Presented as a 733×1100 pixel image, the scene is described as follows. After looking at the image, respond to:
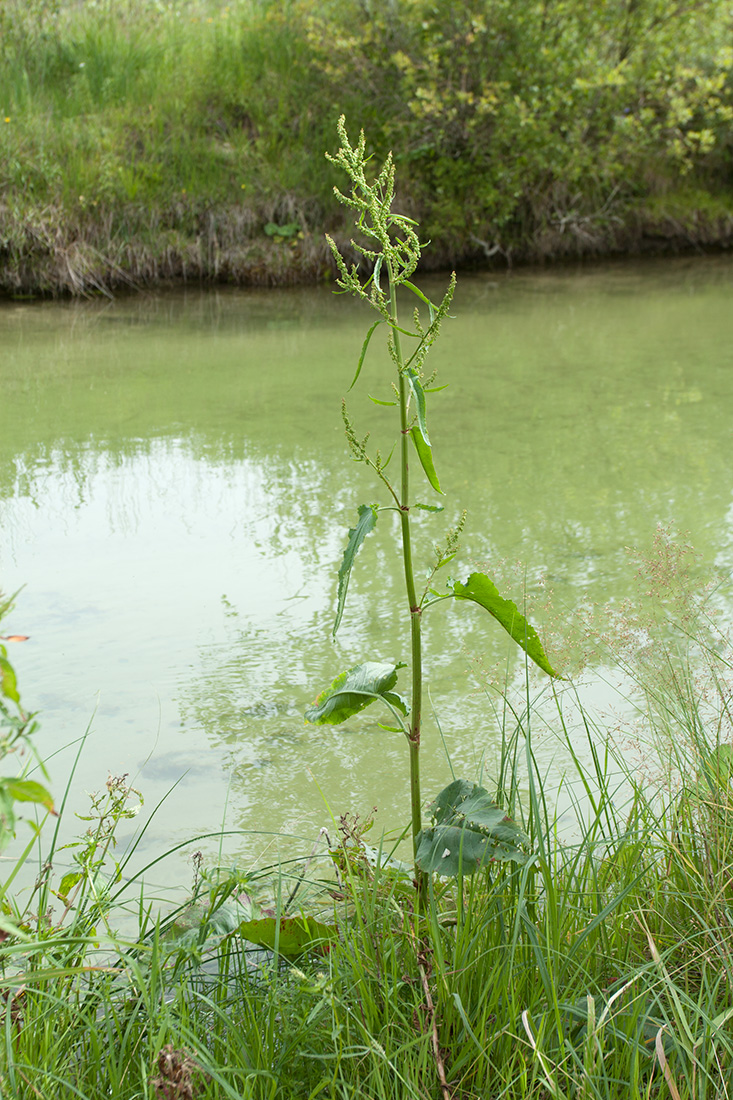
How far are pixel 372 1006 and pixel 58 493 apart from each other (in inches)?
126

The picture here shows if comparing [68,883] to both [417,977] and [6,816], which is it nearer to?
[417,977]

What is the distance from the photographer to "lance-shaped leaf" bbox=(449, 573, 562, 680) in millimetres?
1243

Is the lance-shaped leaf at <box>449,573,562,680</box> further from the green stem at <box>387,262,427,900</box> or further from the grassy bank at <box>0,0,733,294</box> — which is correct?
the grassy bank at <box>0,0,733,294</box>

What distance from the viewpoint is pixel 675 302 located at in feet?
24.2

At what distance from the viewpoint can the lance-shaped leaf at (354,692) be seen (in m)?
1.34

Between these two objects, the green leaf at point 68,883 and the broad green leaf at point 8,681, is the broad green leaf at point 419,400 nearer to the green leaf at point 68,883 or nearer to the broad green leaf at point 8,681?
the broad green leaf at point 8,681

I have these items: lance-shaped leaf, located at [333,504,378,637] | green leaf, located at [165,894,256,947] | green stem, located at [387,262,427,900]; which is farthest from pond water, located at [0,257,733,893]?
lance-shaped leaf, located at [333,504,378,637]

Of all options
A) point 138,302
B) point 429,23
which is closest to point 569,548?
point 138,302

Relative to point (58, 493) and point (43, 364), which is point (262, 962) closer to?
point (58, 493)

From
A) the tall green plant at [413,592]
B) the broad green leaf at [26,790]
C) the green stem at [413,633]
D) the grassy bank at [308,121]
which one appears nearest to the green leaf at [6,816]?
the broad green leaf at [26,790]

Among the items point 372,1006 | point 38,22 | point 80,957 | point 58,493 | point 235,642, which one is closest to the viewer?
point 372,1006

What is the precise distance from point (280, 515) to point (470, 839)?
2.48 meters

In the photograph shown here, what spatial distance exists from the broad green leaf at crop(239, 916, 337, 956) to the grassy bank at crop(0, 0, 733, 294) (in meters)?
7.17

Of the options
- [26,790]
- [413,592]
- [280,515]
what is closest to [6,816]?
[26,790]
